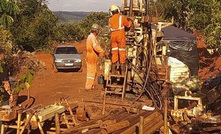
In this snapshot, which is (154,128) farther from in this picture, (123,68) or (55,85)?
(55,85)

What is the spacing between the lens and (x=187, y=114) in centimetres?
1017

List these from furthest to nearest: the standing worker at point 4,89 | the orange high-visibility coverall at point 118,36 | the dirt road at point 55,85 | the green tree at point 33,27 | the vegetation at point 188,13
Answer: the green tree at point 33,27 → the vegetation at point 188,13 → the dirt road at point 55,85 → the orange high-visibility coverall at point 118,36 → the standing worker at point 4,89

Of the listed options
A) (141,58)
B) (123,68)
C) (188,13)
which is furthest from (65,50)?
(188,13)

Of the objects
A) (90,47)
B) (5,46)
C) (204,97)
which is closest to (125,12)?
(90,47)

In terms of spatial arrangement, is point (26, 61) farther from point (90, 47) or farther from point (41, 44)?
point (90, 47)

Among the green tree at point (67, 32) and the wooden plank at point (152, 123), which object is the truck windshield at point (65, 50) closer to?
the green tree at point (67, 32)

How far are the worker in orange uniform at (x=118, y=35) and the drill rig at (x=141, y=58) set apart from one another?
1.16ft

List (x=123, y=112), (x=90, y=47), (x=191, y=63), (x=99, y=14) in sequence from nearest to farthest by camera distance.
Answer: (x=123, y=112) → (x=90, y=47) → (x=191, y=63) → (x=99, y=14)

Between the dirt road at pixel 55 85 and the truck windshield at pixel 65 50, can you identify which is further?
the truck windshield at pixel 65 50

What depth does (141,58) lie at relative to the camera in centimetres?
1304

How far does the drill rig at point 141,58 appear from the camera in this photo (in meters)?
11.1

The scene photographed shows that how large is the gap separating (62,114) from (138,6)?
19.3 feet

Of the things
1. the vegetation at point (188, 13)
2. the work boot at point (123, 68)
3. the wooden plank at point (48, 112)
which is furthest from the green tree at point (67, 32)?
the wooden plank at point (48, 112)

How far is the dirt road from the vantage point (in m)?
15.9
